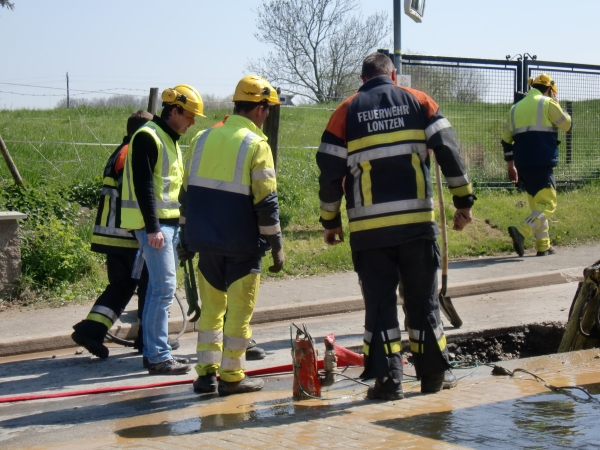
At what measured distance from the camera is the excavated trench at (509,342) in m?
6.99

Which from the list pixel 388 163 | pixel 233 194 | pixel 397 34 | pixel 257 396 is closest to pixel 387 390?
pixel 257 396

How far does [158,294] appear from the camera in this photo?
19.9 feet

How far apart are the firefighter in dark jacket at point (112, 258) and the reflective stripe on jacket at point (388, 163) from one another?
212 centimetres

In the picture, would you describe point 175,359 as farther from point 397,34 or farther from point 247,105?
point 397,34

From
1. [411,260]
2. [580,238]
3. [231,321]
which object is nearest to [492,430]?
[411,260]

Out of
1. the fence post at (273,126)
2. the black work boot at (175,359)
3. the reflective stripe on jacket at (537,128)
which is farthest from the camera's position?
the reflective stripe on jacket at (537,128)

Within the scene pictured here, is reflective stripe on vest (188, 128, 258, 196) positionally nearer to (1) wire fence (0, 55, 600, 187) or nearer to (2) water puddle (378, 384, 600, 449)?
(2) water puddle (378, 384, 600, 449)

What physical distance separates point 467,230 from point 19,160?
691 cm

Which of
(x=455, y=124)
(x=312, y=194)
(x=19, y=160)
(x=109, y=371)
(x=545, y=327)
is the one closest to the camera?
(x=109, y=371)

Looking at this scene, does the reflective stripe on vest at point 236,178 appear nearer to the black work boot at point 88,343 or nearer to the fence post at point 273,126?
the black work boot at point 88,343

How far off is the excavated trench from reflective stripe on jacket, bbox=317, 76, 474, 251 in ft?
7.43

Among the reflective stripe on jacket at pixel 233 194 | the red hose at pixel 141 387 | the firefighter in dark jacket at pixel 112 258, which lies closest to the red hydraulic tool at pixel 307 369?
the red hose at pixel 141 387

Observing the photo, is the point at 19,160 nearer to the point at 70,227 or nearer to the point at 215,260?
the point at 70,227

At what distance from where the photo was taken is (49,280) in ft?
29.6
